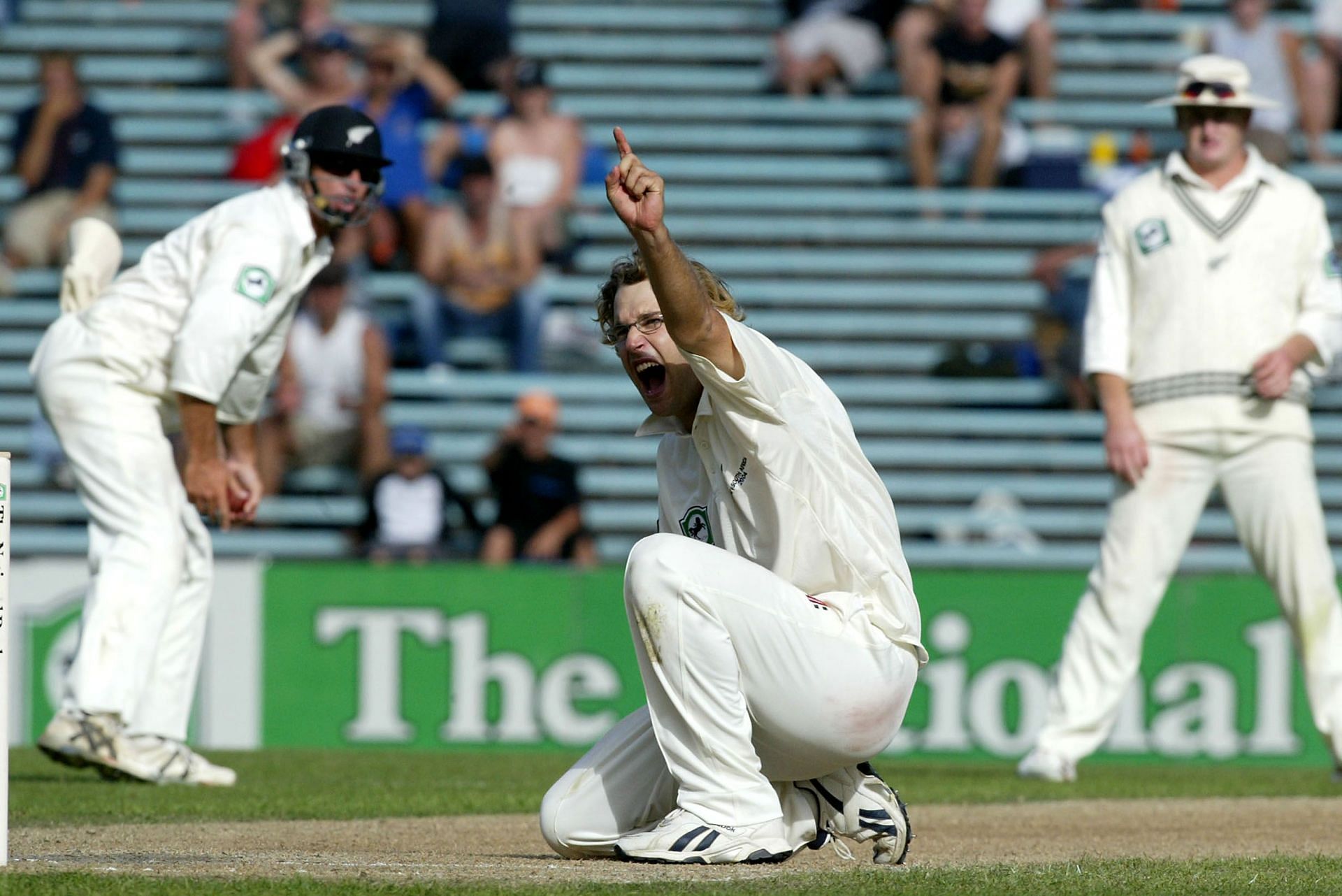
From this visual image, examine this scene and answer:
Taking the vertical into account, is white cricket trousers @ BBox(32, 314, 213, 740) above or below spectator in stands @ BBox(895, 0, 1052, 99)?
below

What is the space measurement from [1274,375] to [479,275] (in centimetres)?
716

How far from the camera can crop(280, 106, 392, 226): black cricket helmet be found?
730cm

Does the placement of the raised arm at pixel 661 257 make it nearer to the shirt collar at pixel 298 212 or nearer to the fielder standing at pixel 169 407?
the fielder standing at pixel 169 407

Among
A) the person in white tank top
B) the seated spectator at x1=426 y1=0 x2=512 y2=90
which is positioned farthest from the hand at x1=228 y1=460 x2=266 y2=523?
the person in white tank top

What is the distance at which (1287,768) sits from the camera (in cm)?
1034

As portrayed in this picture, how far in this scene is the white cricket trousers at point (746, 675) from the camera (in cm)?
454

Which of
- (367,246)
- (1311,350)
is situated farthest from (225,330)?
(367,246)

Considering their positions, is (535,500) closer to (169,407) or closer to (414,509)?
(414,509)

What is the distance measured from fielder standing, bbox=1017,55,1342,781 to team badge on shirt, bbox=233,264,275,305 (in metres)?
3.37

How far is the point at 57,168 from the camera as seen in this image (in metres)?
14.6

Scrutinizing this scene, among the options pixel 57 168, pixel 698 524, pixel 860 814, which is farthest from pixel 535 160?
pixel 860 814

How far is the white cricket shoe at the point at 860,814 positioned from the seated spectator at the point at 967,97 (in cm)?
1057

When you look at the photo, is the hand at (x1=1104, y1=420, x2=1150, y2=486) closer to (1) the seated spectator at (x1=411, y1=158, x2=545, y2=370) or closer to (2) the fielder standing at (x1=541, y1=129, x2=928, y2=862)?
(2) the fielder standing at (x1=541, y1=129, x2=928, y2=862)

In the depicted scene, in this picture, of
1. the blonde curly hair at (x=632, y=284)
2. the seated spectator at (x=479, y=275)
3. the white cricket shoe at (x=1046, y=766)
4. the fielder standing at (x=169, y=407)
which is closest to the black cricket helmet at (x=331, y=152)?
the fielder standing at (x=169, y=407)
